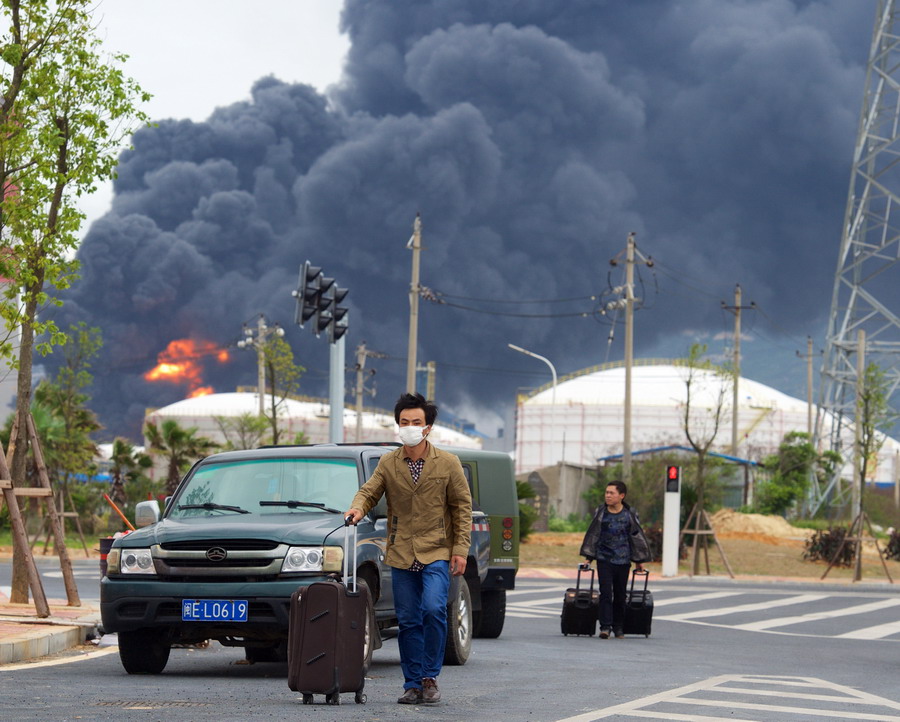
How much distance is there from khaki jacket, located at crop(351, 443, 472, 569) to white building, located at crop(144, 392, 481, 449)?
97165mm

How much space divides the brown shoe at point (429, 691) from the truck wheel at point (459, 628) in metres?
2.78

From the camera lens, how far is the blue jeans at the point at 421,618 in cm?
870

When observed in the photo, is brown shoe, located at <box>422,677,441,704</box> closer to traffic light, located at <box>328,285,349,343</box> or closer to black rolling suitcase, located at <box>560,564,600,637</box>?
black rolling suitcase, located at <box>560,564,600,637</box>

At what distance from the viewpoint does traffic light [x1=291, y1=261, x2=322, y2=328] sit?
26.4m

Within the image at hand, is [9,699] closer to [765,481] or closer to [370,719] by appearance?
[370,719]

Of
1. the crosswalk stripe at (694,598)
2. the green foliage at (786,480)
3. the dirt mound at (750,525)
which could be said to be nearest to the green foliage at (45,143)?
the crosswalk stripe at (694,598)

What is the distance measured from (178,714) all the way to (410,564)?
1665 millimetres

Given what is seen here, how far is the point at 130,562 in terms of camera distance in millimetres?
10383

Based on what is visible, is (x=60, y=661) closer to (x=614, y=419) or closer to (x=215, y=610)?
(x=215, y=610)

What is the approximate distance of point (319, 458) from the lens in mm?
11461

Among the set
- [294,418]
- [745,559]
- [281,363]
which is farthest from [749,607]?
[294,418]

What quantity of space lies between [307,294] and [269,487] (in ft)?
50.7

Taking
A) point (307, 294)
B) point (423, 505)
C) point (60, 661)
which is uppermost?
point (307, 294)

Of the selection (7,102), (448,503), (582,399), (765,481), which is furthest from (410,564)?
(582,399)
